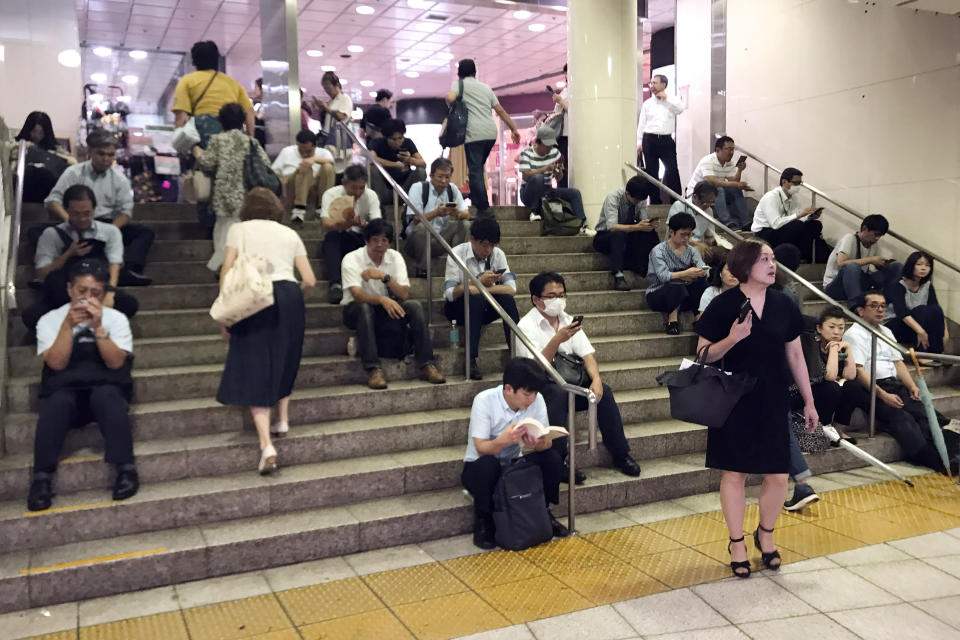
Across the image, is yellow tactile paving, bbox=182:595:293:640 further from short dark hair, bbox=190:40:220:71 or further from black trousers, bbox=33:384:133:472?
short dark hair, bbox=190:40:220:71

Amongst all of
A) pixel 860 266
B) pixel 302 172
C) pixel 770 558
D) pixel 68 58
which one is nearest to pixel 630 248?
pixel 860 266

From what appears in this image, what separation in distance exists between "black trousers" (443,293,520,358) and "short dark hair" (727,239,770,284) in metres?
2.27

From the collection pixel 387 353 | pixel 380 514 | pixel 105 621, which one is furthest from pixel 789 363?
pixel 105 621

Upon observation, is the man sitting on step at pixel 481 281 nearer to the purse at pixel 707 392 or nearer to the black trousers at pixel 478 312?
the black trousers at pixel 478 312

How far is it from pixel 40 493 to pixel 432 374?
2454 millimetres

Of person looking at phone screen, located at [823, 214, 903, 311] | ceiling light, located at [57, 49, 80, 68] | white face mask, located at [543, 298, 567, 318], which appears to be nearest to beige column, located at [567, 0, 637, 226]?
person looking at phone screen, located at [823, 214, 903, 311]

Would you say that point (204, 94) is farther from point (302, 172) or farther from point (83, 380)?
point (83, 380)

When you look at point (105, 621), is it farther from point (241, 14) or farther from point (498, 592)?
point (241, 14)

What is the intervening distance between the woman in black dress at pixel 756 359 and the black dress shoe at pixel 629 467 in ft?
3.84

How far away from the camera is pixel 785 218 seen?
27.6 ft

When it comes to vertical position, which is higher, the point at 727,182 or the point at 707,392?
the point at 727,182

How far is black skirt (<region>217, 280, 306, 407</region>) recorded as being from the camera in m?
4.42

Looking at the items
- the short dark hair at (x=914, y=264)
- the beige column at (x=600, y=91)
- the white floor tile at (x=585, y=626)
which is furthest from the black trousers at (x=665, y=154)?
the white floor tile at (x=585, y=626)

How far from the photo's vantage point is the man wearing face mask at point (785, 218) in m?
8.45
